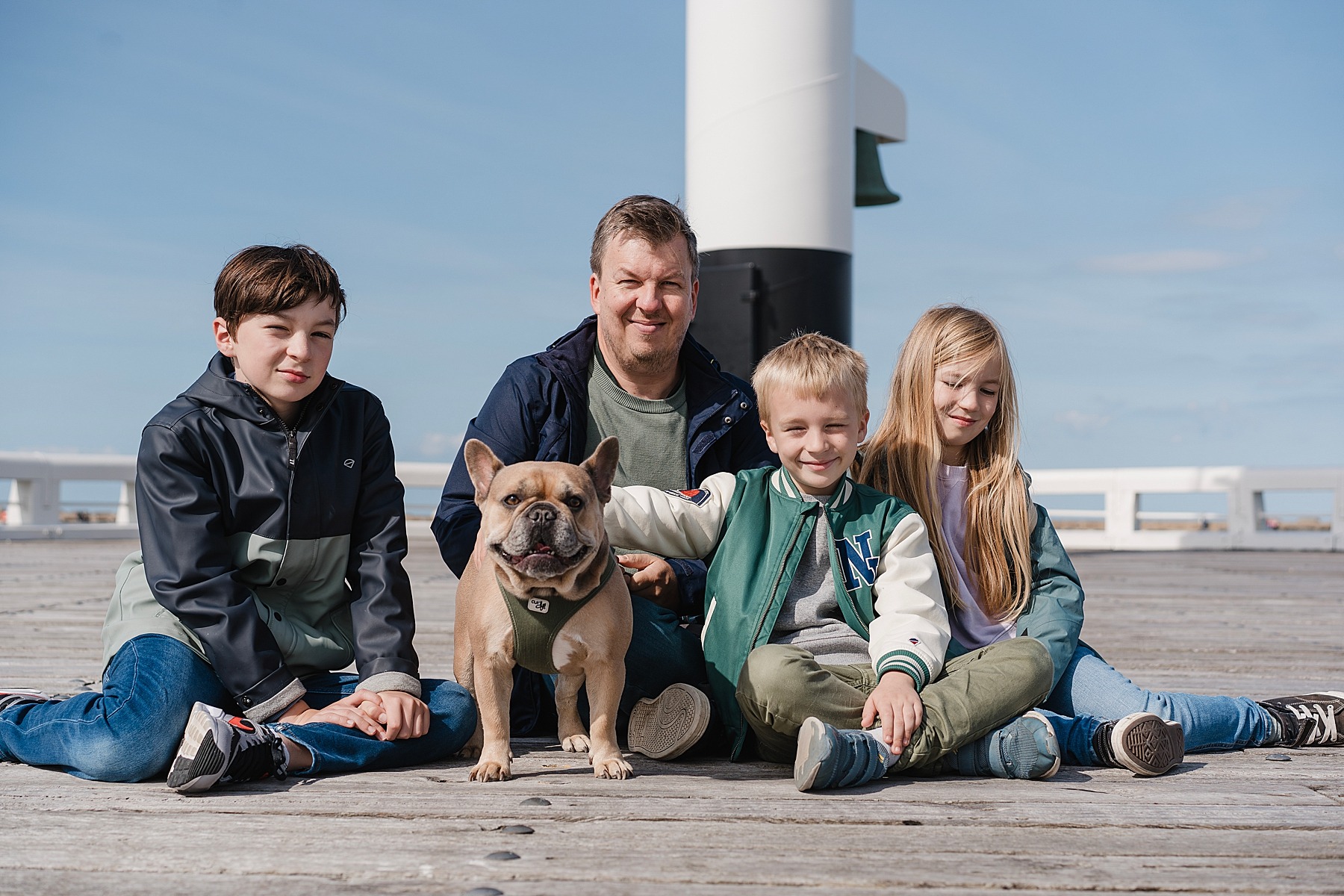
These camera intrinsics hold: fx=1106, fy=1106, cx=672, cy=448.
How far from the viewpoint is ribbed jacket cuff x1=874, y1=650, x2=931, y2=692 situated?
2846 millimetres

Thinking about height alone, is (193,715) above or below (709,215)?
below

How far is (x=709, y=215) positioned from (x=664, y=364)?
4.87m

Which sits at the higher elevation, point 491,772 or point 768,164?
point 768,164

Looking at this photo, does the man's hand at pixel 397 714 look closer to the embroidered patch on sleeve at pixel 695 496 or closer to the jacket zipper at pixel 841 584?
the embroidered patch on sleeve at pixel 695 496

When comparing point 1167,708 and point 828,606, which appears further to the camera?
point 1167,708

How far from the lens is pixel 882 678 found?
2.84m

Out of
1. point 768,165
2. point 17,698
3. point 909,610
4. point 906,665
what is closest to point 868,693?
point 906,665

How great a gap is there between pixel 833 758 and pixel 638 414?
57.5 inches

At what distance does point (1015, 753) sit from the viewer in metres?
2.80

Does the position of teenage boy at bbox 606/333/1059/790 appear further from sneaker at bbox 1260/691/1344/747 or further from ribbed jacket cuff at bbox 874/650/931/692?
sneaker at bbox 1260/691/1344/747

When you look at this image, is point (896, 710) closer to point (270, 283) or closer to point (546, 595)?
point (546, 595)

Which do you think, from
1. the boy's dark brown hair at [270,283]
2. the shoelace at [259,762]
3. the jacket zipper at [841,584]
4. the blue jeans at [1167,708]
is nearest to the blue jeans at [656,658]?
the jacket zipper at [841,584]

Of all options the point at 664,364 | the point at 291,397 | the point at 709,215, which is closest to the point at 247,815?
the point at 291,397

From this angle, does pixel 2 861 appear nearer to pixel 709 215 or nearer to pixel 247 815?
pixel 247 815
